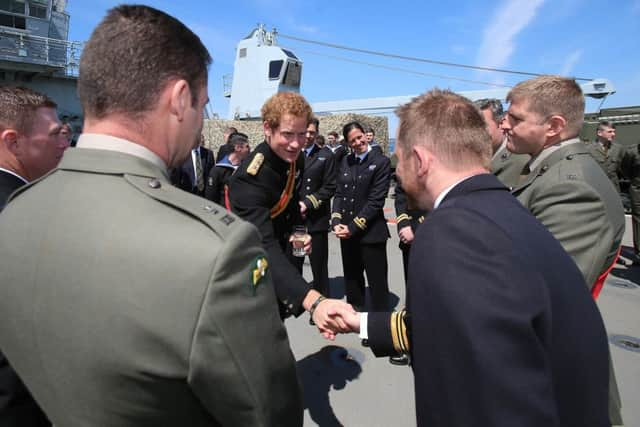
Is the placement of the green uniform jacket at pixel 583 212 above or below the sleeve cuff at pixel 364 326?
above

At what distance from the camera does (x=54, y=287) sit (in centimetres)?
79

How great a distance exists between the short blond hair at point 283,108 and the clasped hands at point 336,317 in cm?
114

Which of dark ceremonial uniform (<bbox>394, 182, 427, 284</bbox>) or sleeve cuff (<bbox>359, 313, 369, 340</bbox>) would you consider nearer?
sleeve cuff (<bbox>359, 313, 369, 340</bbox>)

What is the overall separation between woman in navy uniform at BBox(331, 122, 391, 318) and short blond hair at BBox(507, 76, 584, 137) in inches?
88.5

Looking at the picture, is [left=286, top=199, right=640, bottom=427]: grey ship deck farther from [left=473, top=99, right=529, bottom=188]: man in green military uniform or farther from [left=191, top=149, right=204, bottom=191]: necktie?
[left=191, top=149, right=204, bottom=191]: necktie

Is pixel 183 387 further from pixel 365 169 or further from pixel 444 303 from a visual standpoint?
pixel 365 169

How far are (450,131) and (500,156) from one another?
8.65 ft

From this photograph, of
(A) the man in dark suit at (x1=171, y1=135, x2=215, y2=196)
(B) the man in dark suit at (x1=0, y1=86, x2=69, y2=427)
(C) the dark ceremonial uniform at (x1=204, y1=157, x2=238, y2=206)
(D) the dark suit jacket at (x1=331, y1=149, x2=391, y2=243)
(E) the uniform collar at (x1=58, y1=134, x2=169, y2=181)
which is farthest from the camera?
(C) the dark ceremonial uniform at (x1=204, y1=157, x2=238, y2=206)

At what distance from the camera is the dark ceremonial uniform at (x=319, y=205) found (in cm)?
450

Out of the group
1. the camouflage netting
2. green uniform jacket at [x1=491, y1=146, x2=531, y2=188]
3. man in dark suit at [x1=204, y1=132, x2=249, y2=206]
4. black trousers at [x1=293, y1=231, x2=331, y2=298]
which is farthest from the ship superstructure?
green uniform jacket at [x1=491, y1=146, x2=531, y2=188]

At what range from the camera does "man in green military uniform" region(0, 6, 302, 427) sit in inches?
29.3

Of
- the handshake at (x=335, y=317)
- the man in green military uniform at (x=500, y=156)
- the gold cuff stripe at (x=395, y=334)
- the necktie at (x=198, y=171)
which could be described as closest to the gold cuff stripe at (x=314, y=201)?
the man in green military uniform at (x=500, y=156)

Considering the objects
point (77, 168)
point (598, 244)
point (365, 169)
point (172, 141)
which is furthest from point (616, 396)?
point (365, 169)

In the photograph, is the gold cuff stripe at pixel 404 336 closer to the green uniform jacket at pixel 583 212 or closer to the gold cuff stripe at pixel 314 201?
the green uniform jacket at pixel 583 212
